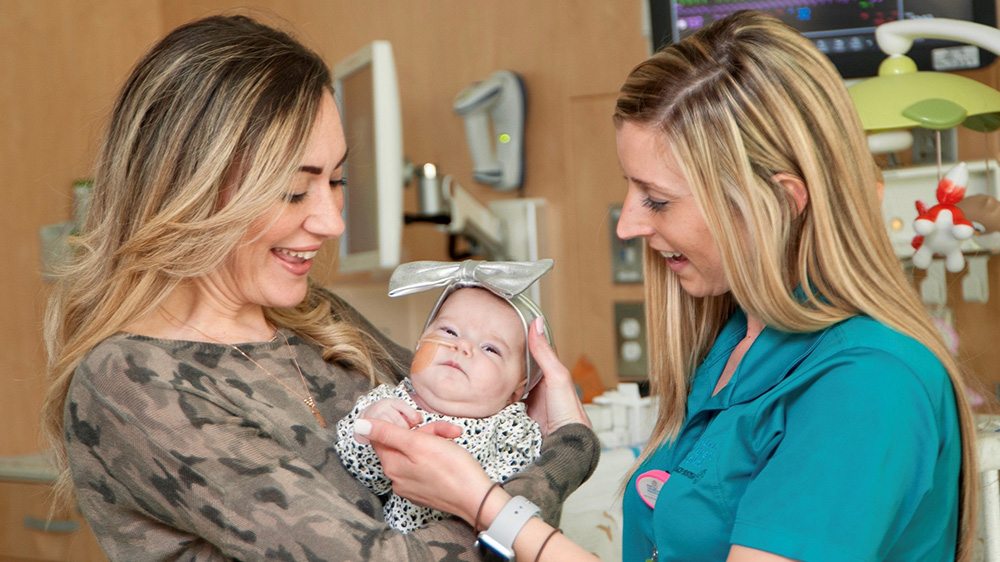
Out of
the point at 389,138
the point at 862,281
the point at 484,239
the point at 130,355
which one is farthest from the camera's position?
the point at 484,239

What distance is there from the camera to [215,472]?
3.71 ft

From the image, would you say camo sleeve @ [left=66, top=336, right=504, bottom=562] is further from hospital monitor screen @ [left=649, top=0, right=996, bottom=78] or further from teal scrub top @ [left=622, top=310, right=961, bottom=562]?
hospital monitor screen @ [left=649, top=0, right=996, bottom=78]

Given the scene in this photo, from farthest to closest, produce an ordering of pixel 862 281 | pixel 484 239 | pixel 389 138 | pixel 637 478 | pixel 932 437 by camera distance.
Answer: pixel 484 239
pixel 389 138
pixel 637 478
pixel 862 281
pixel 932 437

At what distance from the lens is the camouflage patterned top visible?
1112mm

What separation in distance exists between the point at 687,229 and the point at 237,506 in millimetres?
650

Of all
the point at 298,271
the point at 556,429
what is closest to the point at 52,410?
the point at 298,271

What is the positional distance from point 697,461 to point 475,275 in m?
0.47

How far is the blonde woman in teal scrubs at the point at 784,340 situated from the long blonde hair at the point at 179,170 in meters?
0.40

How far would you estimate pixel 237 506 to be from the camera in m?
1.12

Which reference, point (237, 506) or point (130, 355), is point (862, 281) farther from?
point (130, 355)

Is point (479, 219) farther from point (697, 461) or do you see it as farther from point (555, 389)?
point (697, 461)

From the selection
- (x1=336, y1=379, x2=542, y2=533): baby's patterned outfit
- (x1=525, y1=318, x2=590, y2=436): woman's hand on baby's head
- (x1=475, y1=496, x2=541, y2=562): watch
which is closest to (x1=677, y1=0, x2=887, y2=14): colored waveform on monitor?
(x1=525, y1=318, x2=590, y2=436): woman's hand on baby's head

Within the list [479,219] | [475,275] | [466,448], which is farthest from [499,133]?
[466,448]

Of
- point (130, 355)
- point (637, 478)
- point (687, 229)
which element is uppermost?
point (687, 229)
